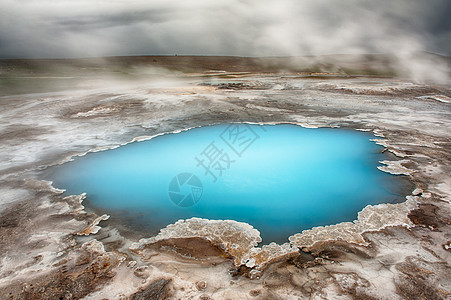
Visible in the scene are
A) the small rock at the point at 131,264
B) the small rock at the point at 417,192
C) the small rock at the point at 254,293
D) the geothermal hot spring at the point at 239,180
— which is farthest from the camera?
the small rock at the point at 417,192

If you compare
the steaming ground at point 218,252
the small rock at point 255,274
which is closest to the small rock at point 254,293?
the steaming ground at point 218,252

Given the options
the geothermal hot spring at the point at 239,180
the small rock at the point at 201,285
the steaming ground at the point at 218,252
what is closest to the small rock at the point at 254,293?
the steaming ground at the point at 218,252

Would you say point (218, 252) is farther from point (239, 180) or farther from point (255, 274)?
point (239, 180)

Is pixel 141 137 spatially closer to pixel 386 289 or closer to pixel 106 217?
pixel 106 217

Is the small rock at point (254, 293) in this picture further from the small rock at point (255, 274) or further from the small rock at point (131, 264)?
the small rock at point (131, 264)

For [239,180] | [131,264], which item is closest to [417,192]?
[239,180]

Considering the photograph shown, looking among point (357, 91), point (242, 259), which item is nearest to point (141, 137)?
point (242, 259)

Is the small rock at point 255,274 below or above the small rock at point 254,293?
below

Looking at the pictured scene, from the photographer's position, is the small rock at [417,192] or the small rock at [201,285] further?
the small rock at [417,192]

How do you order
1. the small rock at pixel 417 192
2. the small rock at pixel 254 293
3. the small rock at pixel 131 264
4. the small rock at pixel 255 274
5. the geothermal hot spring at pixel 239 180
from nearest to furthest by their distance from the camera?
the small rock at pixel 254 293 → the small rock at pixel 255 274 → the small rock at pixel 131 264 → the geothermal hot spring at pixel 239 180 → the small rock at pixel 417 192
